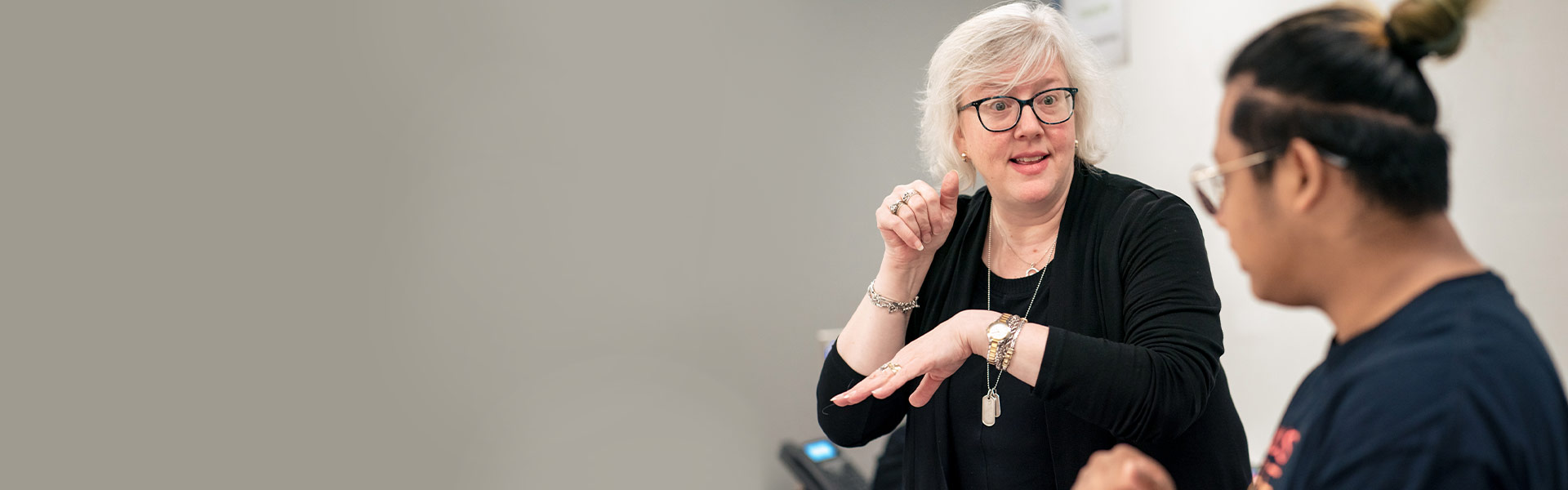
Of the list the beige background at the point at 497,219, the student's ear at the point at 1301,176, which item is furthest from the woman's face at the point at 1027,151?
the beige background at the point at 497,219

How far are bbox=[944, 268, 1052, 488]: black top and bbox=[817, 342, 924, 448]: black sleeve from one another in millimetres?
99

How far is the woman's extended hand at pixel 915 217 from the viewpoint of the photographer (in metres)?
1.32

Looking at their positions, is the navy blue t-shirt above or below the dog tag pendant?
above

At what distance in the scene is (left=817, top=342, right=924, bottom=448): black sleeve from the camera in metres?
1.39

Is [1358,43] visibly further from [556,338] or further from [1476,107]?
[556,338]

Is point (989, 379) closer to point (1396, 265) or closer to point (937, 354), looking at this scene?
point (937, 354)

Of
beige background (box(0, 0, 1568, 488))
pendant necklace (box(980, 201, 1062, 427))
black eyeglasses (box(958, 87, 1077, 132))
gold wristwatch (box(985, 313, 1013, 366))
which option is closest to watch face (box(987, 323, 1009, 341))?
gold wristwatch (box(985, 313, 1013, 366))

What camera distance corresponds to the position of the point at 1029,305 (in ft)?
4.38

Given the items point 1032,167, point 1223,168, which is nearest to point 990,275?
point 1032,167

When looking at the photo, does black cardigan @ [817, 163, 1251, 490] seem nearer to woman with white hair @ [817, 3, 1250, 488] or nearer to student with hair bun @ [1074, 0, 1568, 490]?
woman with white hair @ [817, 3, 1250, 488]

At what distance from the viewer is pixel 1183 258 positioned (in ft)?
3.82

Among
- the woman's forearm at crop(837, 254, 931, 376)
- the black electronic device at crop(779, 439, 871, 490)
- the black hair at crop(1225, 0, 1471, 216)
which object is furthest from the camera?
the black electronic device at crop(779, 439, 871, 490)

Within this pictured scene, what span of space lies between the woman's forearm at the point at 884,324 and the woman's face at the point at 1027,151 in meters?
0.17

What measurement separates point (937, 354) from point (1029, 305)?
0.90 ft
